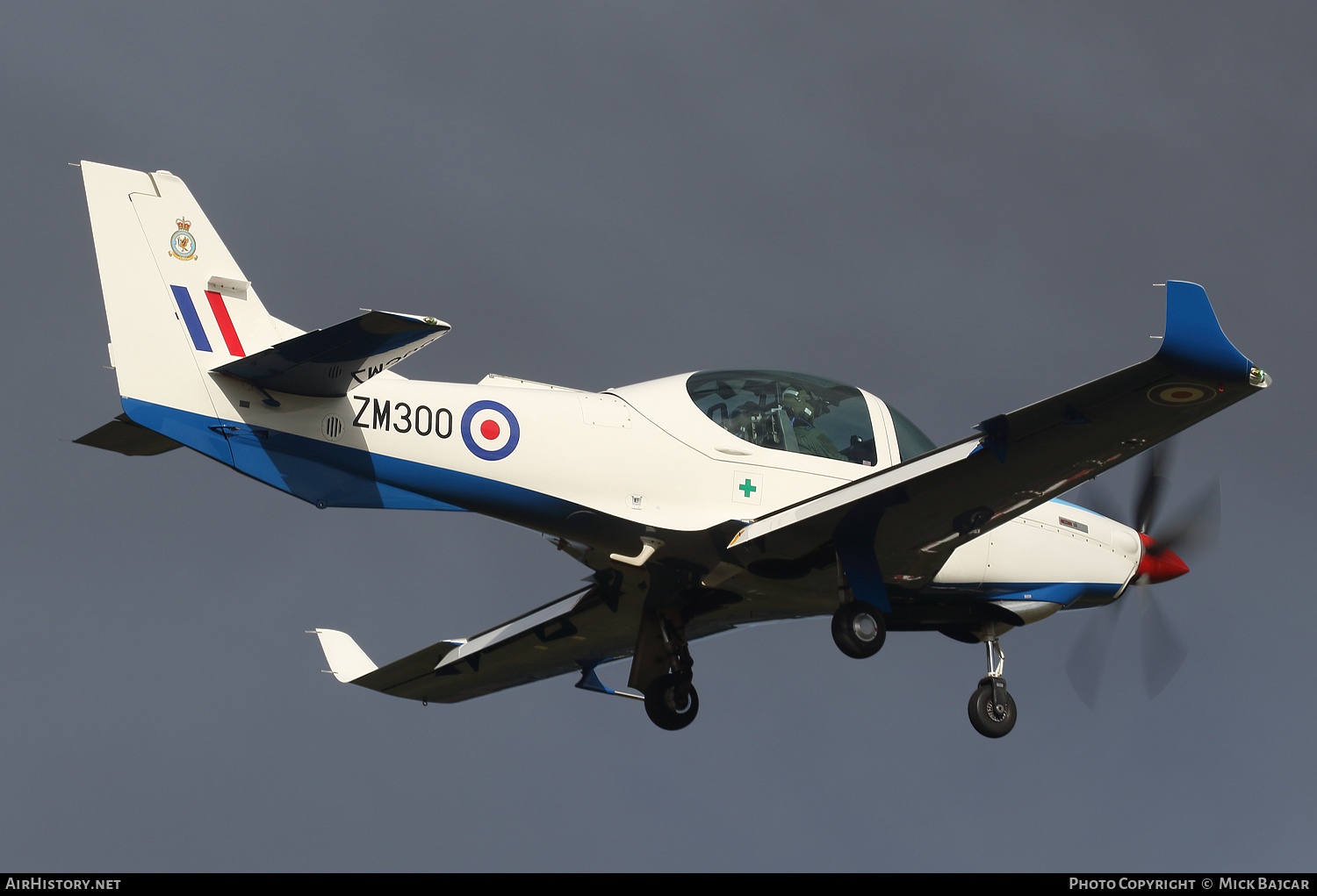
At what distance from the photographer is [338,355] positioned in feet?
43.0

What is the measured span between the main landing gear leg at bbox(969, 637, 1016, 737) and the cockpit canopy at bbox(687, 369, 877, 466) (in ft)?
13.0

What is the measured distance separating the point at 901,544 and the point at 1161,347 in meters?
4.62

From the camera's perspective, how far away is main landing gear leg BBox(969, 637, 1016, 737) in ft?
58.0

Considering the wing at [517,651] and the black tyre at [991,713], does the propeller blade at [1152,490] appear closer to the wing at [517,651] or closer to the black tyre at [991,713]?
the black tyre at [991,713]

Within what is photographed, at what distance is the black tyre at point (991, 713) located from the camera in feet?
58.0

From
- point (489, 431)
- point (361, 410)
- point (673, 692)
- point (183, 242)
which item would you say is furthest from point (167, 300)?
point (673, 692)

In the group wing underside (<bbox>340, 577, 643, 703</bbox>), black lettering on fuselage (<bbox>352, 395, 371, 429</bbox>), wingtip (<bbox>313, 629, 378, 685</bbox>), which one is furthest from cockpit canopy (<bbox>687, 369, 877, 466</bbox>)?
wingtip (<bbox>313, 629, 378, 685</bbox>)

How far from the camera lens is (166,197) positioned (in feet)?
46.8

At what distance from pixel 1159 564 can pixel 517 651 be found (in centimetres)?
918

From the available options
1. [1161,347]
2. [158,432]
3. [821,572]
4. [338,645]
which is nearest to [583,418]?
[821,572]

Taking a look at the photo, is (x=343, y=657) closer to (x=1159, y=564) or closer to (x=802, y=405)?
(x=802, y=405)

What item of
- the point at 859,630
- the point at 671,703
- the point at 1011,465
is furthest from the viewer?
the point at 671,703

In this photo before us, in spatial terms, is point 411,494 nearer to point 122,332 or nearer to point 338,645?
point 122,332

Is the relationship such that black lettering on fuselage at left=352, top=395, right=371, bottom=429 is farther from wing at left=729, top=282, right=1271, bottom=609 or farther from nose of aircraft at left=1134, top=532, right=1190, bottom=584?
nose of aircraft at left=1134, top=532, right=1190, bottom=584
